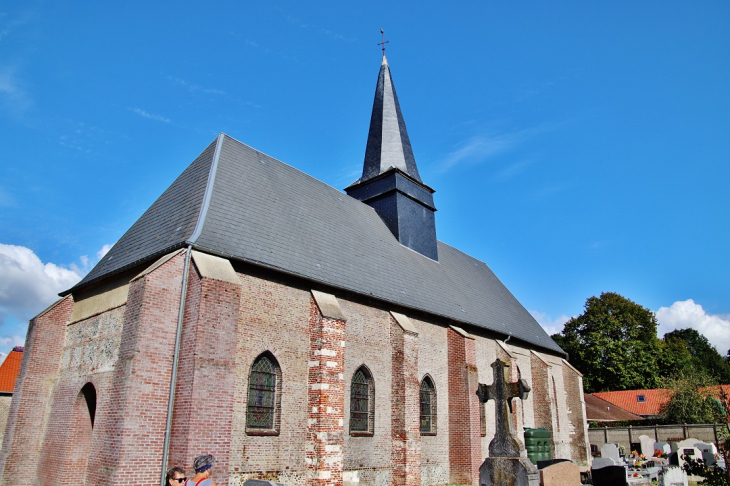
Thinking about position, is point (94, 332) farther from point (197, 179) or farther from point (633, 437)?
point (633, 437)

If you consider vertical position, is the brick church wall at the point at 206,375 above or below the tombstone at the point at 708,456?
above

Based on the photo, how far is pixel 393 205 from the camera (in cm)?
2248

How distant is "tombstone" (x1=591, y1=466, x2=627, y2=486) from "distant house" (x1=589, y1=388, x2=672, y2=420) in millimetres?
27140

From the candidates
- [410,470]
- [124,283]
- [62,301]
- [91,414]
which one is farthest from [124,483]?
[410,470]

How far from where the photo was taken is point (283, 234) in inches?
607

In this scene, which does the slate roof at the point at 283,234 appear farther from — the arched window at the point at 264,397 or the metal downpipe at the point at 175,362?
the arched window at the point at 264,397

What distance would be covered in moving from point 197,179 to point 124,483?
326 inches

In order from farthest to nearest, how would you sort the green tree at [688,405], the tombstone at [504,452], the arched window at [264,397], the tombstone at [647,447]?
1. the green tree at [688,405]
2. the tombstone at [647,447]
3. the arched window at [264,397]
4. the tombstone at [504,452]

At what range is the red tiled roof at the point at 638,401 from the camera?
3947 centimetres

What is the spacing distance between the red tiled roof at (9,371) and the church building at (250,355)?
1207 centimetres

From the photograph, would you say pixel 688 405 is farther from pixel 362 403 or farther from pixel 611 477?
pixel 362 403

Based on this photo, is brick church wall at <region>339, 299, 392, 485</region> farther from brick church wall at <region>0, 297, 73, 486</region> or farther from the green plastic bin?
brick church wall at <region>0, 297, 73, 486</region>

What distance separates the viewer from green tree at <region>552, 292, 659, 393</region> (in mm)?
44906

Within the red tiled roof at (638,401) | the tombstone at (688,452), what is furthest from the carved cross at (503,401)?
the red tiled roof at (638,401)
